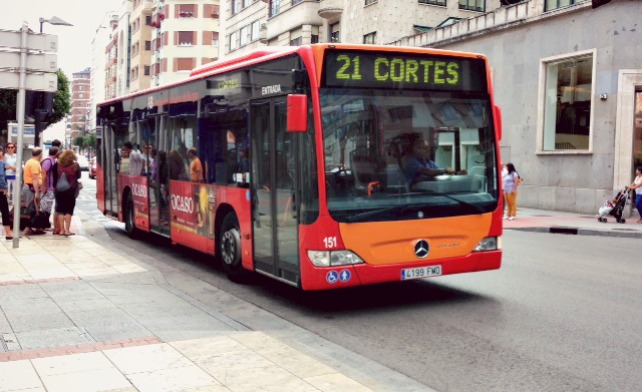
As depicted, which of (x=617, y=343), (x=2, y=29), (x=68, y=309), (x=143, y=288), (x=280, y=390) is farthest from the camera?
(x=2, y=29)

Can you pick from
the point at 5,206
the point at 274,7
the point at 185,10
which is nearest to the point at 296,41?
the point at 274,7

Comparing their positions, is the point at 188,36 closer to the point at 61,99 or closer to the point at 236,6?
the point at 61,99

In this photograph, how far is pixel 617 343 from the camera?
650 cm

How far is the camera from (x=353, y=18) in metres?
37.5

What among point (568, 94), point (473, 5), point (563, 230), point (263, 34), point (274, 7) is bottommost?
point (563, 230)

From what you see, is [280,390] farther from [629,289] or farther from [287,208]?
[629,289]

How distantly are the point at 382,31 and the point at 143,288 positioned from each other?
92.8 feet

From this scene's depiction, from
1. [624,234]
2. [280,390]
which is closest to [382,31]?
[624,234]

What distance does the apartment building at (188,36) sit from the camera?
7456cm

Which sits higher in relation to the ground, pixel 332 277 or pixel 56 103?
pixel 56 103

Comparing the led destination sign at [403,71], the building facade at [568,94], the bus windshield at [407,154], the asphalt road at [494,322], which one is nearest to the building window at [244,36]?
the building facade at [568,94]

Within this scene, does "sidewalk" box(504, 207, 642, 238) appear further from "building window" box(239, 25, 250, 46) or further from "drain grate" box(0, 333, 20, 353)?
"building window" box(239, 25, 250, 46)

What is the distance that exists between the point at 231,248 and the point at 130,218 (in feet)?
19.7

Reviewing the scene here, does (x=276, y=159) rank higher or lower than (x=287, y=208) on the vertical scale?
higher
